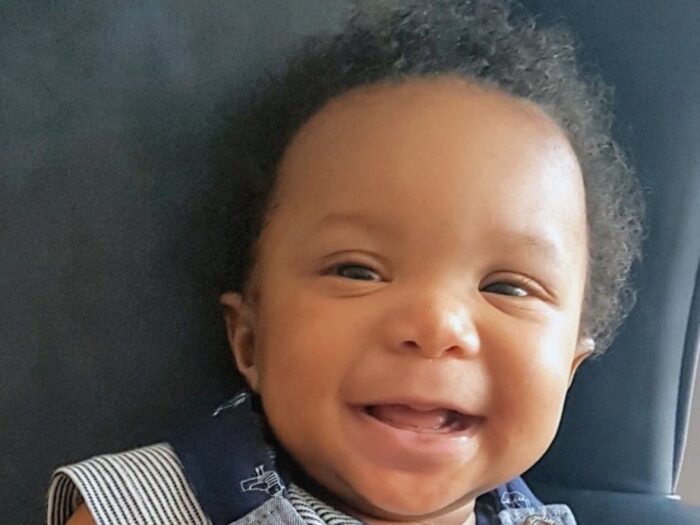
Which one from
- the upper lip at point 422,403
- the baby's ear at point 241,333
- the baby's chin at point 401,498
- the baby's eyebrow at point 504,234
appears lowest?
the baby's chin at point 401,498

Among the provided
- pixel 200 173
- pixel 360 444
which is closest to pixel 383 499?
pixel 360 444

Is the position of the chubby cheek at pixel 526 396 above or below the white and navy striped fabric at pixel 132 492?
above

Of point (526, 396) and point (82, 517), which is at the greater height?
point (526, 396)

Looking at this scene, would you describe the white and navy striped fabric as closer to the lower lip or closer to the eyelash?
the lower lip

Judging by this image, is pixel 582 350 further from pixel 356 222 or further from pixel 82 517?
pixel 82 517

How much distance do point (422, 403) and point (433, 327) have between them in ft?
0.19

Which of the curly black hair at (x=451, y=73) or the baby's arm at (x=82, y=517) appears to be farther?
the curly black hair at (x=451, y=73)

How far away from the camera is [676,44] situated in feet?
3.44

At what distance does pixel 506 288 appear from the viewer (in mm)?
909

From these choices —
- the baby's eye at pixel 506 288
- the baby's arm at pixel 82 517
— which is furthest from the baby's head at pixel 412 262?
the baby's arm at pixel 82 517

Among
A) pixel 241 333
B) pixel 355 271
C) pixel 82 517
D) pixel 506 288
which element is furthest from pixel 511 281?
pixel 82 517

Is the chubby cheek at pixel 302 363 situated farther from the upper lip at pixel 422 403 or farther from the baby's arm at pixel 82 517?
the baby's arm at pixel 82 517

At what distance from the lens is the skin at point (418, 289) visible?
85 centimetres

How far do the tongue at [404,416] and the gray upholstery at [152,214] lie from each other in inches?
7.1
